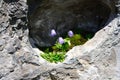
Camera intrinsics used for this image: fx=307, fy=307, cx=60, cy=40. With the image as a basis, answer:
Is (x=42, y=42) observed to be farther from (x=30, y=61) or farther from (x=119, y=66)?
(x=119, y=66)

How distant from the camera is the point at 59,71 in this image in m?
3.31

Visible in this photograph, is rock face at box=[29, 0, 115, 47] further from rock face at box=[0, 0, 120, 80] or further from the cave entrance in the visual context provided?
rock face at box=[0, 0, 120, 80]

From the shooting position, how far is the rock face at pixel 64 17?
3812 millimetres

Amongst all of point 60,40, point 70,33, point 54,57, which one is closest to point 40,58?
point 54,57

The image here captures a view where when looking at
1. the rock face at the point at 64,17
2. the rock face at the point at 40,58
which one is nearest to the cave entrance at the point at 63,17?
the rock face at the point at 64,17

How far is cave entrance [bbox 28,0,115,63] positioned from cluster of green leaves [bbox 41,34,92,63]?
0.33ft

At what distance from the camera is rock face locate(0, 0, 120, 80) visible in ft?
10.3

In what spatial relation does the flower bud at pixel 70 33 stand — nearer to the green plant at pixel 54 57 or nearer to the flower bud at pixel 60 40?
the flower bud at pixel 60 40

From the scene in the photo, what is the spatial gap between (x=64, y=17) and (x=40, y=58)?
95cm

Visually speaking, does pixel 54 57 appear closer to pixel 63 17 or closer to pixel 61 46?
pixel 61 46

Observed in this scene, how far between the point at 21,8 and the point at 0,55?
1.79 ft

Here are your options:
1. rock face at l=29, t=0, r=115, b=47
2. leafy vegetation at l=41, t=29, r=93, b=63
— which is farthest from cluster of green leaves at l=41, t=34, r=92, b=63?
rock face at l=29, t=0, r=115, b=47

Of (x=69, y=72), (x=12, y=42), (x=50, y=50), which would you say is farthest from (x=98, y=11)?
(x=12, y=42)

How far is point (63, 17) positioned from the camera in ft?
13.6
